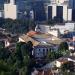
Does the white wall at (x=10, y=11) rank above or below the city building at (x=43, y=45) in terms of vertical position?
above

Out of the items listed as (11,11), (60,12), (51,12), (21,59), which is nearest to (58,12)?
(60,12)

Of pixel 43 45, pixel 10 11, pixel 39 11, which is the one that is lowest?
pixel 43 45

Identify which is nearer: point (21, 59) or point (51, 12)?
point (21, 59)

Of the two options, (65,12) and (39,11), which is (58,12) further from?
(39,11)

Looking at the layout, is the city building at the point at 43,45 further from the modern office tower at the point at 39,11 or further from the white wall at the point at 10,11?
the modern office tower at the point at 39,11

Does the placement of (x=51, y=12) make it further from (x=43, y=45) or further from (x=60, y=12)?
(x=43, y=45)

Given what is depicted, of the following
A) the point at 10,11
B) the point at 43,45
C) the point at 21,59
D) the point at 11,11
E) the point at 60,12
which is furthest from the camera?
the point at 60,12

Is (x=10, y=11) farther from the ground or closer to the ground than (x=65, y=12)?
farther from the ground

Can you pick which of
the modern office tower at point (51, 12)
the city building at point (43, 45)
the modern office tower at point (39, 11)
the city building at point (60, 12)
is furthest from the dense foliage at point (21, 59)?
the modern office tower at point (39, 11)

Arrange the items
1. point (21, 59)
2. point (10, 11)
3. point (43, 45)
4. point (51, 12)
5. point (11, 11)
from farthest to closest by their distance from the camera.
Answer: point (51, 12) < point (10, 11) < point (11, 11) < point (43, 45) < point (21, 59)

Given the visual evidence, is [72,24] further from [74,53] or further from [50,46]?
[74,53]
